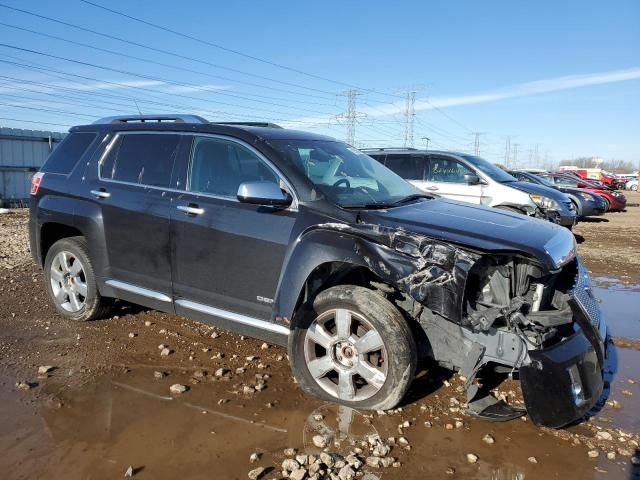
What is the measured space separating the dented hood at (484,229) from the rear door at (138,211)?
1.84m

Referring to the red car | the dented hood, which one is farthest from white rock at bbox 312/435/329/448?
the red car

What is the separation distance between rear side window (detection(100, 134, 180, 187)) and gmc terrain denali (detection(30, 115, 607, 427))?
15 mm

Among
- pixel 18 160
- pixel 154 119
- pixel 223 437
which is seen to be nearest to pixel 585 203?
pixel 154 119

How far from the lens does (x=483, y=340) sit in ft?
10.6

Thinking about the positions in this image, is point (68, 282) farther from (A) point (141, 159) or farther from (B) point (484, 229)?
(B) point (484, 229)

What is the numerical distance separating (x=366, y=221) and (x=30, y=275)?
5758mm

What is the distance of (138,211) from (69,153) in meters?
1.40

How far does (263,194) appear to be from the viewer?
3596 millimetres

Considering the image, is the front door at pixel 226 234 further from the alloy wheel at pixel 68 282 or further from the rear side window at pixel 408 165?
the rear side window at pixel 408 165

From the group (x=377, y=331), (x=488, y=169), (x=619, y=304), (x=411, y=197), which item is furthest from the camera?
(x=488, y=169)

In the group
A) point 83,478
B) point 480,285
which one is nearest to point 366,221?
point 480,285

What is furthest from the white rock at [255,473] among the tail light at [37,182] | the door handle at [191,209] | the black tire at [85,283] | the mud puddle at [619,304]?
the mud puddle at [619,304]

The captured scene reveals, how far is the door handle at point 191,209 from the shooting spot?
13.3 ft

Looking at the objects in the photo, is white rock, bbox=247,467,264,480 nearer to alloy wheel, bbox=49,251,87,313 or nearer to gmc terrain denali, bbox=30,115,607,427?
gmc terrain denali, bbox=30,115,607,427
